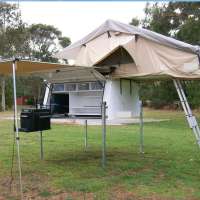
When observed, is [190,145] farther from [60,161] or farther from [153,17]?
[153,17]

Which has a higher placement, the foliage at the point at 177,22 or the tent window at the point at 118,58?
the foliage at the point at 177,22

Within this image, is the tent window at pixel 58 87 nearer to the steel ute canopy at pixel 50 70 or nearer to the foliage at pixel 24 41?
the steel ute canopy at pixel 50 70

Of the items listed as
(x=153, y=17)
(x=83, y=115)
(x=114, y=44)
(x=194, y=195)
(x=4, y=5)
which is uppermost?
(x=4, y=5)

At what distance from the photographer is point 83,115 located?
8.24 metres

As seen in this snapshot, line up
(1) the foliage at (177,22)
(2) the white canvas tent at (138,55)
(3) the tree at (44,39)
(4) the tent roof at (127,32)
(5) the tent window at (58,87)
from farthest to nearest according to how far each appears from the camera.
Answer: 1. (3) the tree at (44,39)
2. (1) the foliage at (177,22)
3. (5) the tent window at (58,87)
4. (4) the tent roof at (127,32)
5. (2) the white canvas tent at (138,55)

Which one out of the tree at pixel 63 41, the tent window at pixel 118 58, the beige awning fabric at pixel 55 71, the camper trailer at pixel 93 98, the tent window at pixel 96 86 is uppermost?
the tree at pixel 63 41

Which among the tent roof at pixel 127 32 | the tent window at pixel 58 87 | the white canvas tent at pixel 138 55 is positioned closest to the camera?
the white canvas tent at pixel 138 55

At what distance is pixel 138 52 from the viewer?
718 centimetres

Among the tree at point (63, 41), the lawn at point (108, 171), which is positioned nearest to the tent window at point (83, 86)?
the lawn at point (108, 171)

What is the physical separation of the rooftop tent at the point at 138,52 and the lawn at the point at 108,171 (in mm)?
1680

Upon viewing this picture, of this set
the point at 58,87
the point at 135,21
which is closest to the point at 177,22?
the point at 135,21

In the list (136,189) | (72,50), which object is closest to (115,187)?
(136,189)

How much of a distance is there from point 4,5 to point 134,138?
26303 millimetres

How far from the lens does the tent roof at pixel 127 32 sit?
6914mm
